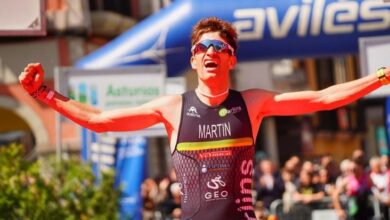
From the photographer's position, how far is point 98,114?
5098mm

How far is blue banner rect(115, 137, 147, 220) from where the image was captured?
12.9m

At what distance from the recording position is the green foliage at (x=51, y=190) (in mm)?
9500

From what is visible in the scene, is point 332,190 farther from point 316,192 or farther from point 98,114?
point 98,114

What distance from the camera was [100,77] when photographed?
12.2 metres

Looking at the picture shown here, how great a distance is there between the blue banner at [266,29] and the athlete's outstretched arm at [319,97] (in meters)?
6.98

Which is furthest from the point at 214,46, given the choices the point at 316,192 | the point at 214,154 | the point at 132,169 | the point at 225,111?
the point at 316,192

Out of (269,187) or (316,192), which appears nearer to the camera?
(269,187)

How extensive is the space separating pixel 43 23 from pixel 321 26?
6.29 meters

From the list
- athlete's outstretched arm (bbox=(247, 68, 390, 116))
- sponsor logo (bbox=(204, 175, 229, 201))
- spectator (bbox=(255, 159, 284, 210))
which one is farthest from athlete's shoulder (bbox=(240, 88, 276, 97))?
spectator (bbox=(255, 159, 284, 210))

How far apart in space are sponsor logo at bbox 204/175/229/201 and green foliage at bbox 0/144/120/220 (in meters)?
4.72

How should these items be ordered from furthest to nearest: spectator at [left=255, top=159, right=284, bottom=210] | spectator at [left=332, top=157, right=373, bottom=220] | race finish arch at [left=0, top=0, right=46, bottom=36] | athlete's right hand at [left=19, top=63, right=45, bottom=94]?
spectator at [left=255, top=159, right=284, bottom=210], spectator at [left=332, top=157, right=373, bottom=220], race finish arch at [left=0, top=0, right=46, bottom=36], athlete's right hand at [left=19, top=63, right=45, bottom=94]

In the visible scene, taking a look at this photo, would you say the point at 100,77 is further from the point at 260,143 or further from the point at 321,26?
the point at 260,143

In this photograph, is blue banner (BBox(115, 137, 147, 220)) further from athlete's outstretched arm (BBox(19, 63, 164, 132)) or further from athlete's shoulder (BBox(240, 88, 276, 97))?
athlete's shoulder (BBox(240, 88, 276, 97))

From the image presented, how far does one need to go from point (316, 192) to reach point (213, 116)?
9.51 metres
